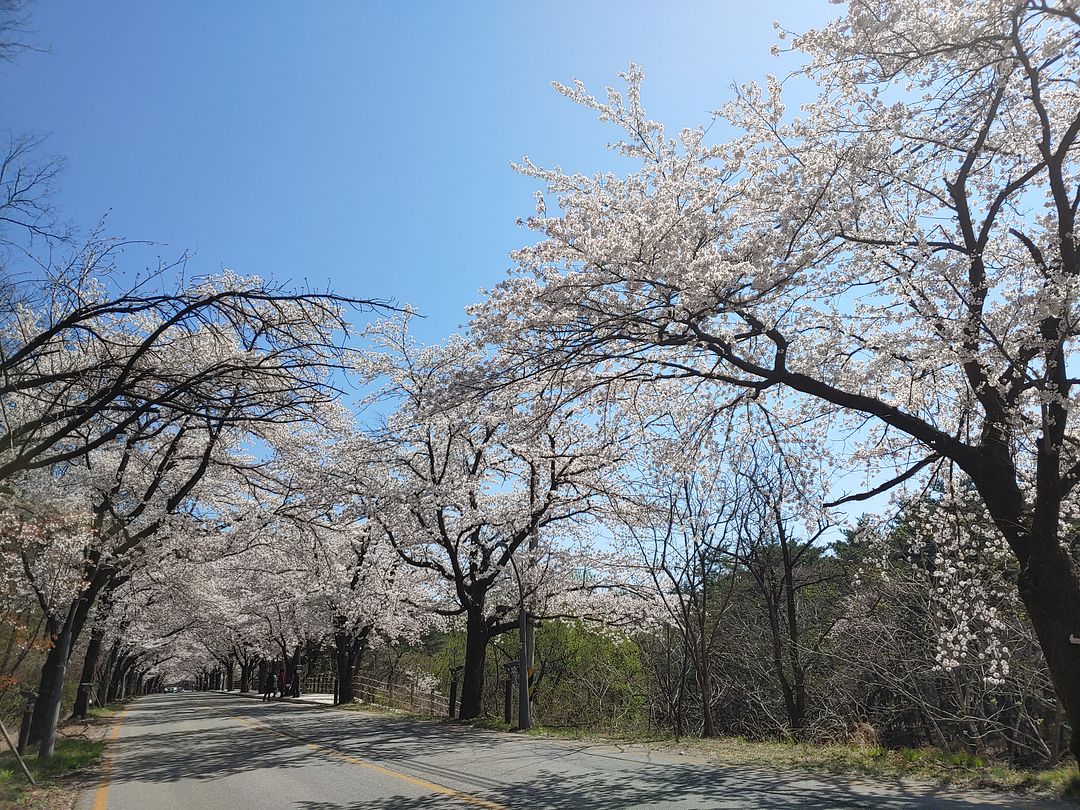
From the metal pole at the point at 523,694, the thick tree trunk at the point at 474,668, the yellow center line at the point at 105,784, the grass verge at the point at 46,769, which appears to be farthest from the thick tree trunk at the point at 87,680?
the metal pole at the point at 523,694

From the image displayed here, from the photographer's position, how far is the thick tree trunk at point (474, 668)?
57.8ft

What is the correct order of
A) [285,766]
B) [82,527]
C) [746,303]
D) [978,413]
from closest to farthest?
[746,303] → [978,413] → [285,766] → [82,527]

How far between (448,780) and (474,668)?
1011cm

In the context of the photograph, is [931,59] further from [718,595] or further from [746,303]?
[718,595]

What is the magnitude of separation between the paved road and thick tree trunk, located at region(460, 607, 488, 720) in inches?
144

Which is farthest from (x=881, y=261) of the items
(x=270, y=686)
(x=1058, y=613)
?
(x=270, y=686)

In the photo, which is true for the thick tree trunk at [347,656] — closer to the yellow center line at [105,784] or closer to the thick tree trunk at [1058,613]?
the yellow center line at [105,784]

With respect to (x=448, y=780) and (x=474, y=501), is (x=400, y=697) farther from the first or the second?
(x=448, y=780)

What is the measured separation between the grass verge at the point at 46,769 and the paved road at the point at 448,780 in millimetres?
478

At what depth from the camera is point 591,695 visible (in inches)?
1000

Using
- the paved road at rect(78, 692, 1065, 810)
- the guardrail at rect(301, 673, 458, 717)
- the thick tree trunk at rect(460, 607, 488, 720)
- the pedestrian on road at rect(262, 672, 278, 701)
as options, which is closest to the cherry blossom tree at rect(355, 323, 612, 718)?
the thick tree trunk at rect(460, 607, 488, 720)

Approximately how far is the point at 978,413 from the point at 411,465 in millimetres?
13449

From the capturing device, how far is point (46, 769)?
33.9 feet

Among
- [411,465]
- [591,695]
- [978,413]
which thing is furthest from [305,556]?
[978,413]
